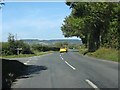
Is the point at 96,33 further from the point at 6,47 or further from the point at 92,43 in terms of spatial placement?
the point at 6,47

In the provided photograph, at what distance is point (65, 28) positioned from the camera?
103 m

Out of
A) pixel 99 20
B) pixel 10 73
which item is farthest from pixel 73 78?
pixel 99 20

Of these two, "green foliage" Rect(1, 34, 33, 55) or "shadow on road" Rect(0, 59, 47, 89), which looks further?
"green foliage" Rect(1, 34, 33, 55)

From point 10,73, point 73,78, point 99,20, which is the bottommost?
point 73,78

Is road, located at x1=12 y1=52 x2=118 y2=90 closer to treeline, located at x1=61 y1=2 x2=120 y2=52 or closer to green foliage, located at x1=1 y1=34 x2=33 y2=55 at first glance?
treeline, located at x1=61 y1=2 x2=120 y2=52

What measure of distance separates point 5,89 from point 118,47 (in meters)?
29.5

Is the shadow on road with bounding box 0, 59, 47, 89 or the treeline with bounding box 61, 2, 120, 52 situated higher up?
the treeline with bounding box 61, 2, 120, 52

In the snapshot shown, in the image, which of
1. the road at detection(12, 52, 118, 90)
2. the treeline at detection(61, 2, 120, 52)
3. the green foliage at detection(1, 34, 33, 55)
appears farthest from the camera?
the green foliage at detection(1, 34, 33, 55)

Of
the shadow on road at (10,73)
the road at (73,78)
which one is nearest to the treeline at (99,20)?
the road at (73,78)

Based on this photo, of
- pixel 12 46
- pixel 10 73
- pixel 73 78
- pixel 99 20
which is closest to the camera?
pixel 73 78

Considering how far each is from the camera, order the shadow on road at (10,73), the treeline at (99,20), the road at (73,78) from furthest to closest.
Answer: the treeline at (99,20) < the shadow on road at (10,73) < the road at (73,78)

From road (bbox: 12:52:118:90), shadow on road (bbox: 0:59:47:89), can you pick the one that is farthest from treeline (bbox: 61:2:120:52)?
shadow on road (bbox: 0:59:47:89)

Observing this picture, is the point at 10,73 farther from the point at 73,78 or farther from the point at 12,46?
the point at 12,46

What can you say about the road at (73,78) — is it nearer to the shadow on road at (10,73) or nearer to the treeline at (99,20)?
the shadow on road at (10,73)
